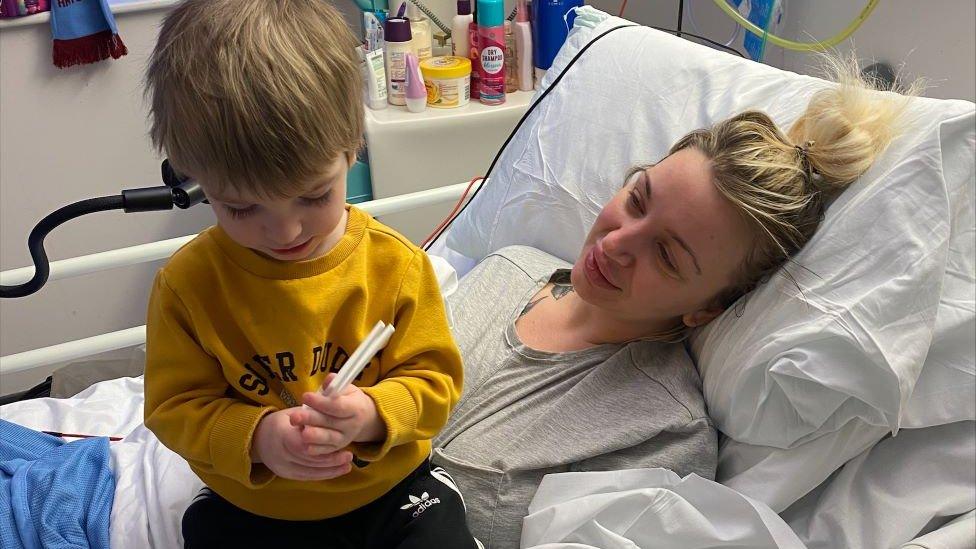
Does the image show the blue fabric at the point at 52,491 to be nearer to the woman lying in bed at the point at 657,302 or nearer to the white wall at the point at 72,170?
the woman lying in bed at the point at 657,302

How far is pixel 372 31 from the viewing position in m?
2.03

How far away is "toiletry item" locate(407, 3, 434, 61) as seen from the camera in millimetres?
2068

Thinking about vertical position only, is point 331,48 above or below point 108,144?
above

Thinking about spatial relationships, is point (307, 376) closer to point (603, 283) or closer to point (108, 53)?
point (603, 283)

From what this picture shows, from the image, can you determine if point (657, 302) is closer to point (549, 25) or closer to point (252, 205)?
point (252, 205)

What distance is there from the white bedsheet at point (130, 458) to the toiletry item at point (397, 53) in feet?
3.15

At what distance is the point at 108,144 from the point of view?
2.10 metres

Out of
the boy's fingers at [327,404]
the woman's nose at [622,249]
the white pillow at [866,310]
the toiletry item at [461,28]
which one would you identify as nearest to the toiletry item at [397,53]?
the toiletry item at [461,28]

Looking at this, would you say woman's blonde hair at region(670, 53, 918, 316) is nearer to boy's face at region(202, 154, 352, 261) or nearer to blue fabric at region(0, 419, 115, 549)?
→ boy's face at region(202, 154, 352, 261)

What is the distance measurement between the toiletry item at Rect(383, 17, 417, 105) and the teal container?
19 centimetres

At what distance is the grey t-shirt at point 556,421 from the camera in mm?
1098

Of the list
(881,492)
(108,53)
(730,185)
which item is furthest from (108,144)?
(881,492)

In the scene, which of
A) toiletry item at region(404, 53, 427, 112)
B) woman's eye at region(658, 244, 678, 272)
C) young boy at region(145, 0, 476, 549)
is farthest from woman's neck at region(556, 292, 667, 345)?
toiletry item at region(404, 53, 427, 112)

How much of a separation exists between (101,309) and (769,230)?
1.88m
